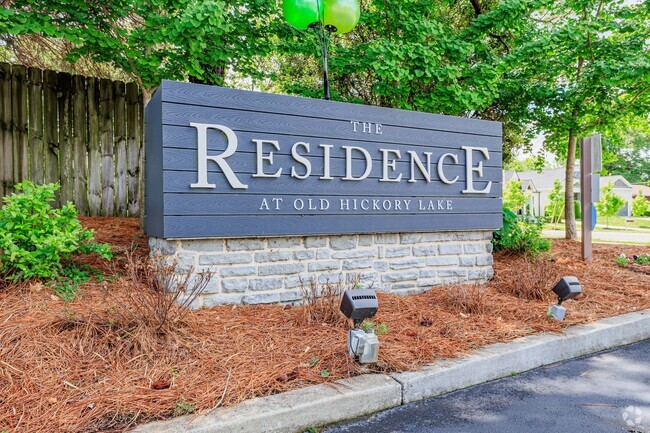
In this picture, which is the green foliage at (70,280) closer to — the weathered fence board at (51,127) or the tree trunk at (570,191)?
the weathered fence board at (51,127)

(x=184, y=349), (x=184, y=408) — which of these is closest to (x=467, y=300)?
(x=184, y=349)

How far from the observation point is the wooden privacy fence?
18.3ft

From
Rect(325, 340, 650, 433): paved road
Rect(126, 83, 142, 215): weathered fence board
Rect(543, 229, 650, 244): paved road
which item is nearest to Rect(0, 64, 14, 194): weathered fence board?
Rect(126, 83, 142, 215): weathered fence board

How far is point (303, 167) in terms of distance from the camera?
4047 mm

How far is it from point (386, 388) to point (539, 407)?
936 mm

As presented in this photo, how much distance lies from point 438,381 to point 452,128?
125 inches

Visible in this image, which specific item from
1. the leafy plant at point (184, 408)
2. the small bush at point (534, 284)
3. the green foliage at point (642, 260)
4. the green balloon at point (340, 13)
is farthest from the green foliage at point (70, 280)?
the green foliage at point (642, 260)

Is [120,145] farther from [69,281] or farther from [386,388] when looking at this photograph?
[386,388]

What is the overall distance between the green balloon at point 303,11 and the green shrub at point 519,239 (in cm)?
428

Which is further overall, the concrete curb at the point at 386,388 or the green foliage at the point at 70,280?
the green foliage at the point at 70,280

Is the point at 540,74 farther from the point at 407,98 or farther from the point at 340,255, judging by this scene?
the point at 340,255

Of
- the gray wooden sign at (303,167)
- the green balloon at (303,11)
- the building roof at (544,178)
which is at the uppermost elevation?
the building roof at (544,178)

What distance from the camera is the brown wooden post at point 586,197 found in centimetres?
664

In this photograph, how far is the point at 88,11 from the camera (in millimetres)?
4855
